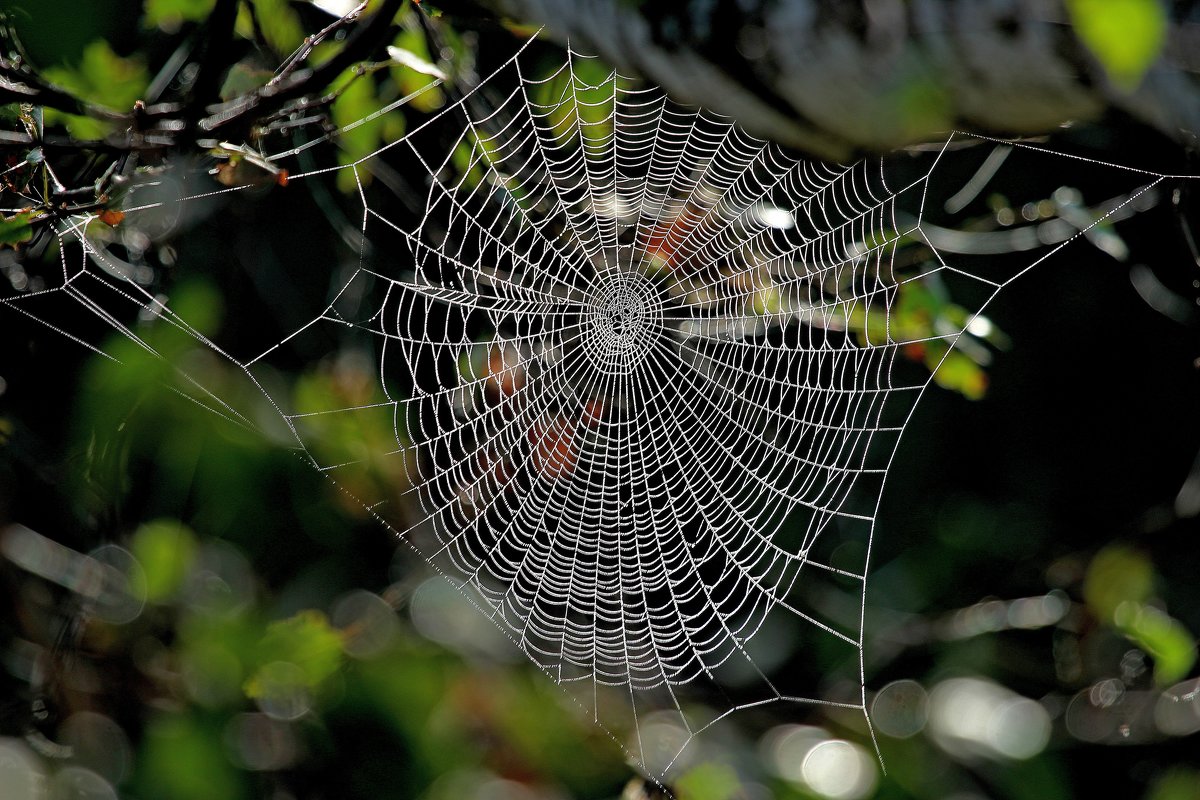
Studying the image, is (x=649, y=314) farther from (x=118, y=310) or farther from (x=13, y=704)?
(x=13, y=704)

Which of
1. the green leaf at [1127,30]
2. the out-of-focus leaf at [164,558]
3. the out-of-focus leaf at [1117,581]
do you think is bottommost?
the out-of-focus leaf at [164,558]

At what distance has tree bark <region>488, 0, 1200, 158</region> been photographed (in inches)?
23.0

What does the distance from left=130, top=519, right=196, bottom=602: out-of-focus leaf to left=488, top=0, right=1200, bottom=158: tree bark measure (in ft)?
2.88

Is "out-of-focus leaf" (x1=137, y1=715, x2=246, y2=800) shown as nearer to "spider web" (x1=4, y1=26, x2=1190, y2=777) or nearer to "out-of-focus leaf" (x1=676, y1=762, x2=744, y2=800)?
"spider web" (x1=4, y1=26, x2=1190, y2=777)

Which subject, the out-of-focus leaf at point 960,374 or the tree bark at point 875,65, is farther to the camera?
the out-of-focus leaf at point 960,374

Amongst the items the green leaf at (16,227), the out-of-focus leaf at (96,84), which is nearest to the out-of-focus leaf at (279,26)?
the out-of-focus leaf at (96,84)

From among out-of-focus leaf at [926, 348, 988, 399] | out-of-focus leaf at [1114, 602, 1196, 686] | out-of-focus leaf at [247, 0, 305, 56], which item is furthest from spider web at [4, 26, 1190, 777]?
out-of-focus leaf at [1114, 602, 1196, 686]

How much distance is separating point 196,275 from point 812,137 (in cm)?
129

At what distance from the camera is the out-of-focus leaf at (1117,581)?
5.28 feet

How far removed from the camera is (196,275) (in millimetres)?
1667

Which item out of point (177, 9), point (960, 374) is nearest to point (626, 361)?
point (960, 374)

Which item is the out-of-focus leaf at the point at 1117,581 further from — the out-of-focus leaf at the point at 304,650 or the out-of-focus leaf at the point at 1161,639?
the out-of-focus leaf at the point at 304,650

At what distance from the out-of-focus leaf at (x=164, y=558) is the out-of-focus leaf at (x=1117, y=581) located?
5.17 feet

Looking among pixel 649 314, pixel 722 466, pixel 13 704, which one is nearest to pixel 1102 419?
pixel 722 466
